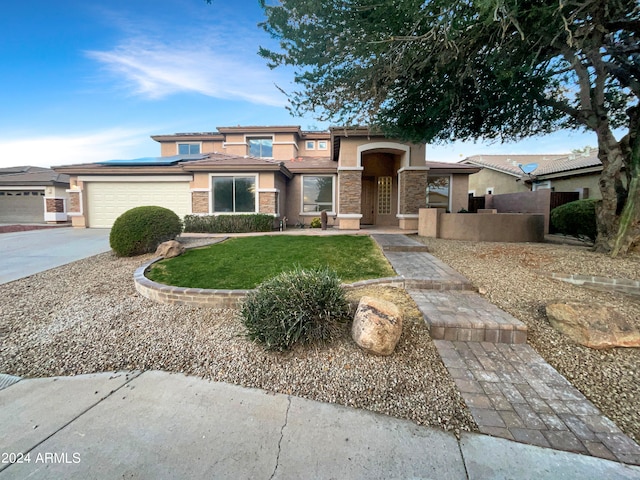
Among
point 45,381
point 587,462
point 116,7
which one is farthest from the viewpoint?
point 116,7

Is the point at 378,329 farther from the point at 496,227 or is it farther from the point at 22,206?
the point at 22,206

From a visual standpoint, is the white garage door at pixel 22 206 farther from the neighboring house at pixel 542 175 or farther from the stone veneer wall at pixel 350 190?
the neighboring house at pixel 542 175

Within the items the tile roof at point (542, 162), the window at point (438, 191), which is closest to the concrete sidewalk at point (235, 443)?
the window at point (438, 191)

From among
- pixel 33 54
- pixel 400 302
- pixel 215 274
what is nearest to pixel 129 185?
pixel 33 54

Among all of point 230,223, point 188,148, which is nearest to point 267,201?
point 230,223

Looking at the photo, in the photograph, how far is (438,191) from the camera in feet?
54.6

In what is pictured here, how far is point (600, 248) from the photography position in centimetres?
729

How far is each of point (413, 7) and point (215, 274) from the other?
593 centimetres

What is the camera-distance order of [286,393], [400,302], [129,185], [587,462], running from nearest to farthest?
[587,462]
[286,393]
[400,302]
[129,185]

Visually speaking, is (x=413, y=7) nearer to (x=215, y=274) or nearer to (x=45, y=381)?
(x=215, y=274)

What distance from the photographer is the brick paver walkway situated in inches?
86.0

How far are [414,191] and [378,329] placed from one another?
9.95m

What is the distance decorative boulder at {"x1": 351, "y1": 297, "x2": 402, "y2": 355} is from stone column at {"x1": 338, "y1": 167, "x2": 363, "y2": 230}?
9.31m

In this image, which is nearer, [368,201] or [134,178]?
[134,178]
